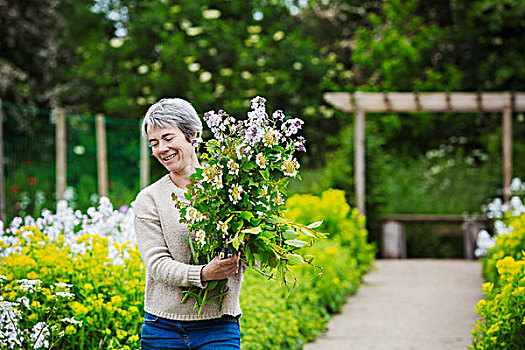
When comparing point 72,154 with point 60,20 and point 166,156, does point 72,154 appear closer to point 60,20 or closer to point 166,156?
point 60,20

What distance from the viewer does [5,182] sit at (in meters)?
8.71

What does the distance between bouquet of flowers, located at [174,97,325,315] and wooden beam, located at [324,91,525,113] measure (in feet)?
25.8

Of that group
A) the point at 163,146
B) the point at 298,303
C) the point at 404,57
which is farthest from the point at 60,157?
the point at 404,57

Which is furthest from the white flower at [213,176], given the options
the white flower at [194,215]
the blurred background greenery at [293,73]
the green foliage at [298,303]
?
the blurred background greenery at [293,73]

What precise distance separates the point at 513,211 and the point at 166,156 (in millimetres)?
5776

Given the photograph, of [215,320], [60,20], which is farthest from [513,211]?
[60,20]

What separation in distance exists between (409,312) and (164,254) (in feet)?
14.7

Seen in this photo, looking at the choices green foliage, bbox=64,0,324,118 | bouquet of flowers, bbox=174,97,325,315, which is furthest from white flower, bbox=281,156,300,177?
green foliage, bbox=64,0,324,118

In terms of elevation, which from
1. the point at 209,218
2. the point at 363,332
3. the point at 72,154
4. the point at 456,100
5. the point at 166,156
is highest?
the point at 456,100

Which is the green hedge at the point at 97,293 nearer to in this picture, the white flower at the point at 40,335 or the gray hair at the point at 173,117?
the white flower at the point at 40,335

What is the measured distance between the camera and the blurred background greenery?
11.8m

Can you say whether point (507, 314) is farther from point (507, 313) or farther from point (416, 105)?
point (416, 105)

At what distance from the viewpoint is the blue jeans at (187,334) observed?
7.82 feet

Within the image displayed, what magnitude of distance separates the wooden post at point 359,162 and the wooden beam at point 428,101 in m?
0.20
